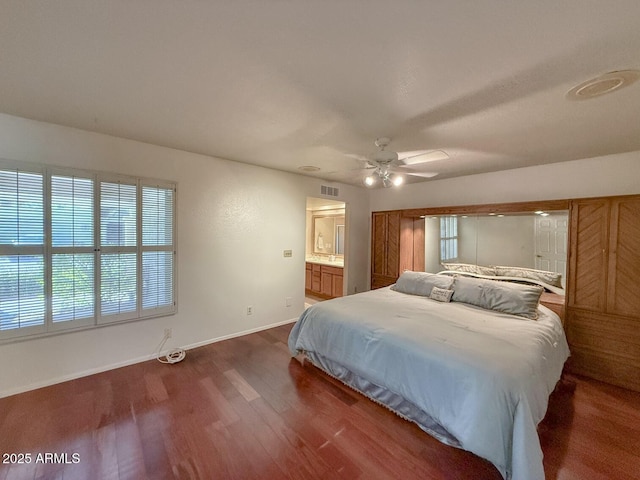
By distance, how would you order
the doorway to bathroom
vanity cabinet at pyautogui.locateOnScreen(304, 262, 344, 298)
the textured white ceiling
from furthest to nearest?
the doorway to bathroom < vanity cabinet at pyautogui.locateOnScreen(304, 262, 344, 298) < the textured white ceiling

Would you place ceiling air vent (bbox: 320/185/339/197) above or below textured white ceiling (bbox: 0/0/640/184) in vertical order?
below

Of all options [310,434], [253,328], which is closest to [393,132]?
[310,434]

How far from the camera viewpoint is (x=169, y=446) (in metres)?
1.79

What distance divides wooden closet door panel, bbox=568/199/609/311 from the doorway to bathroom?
3.19 meters

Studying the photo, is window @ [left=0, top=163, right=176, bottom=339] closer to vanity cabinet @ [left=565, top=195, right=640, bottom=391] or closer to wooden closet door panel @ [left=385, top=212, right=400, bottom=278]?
wooden closet door panel @ [left=385, top=212, right=400, bottom=278]

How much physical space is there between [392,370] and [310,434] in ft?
2.58

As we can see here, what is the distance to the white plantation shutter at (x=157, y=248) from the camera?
2.95 meters

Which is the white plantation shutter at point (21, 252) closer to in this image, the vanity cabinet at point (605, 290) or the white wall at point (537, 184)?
the white wall at point (537, 184)

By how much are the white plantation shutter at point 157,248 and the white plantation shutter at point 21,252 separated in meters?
0.80

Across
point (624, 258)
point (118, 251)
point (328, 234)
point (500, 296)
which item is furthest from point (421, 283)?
point (118, 251)

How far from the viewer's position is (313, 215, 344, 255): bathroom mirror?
618 cm

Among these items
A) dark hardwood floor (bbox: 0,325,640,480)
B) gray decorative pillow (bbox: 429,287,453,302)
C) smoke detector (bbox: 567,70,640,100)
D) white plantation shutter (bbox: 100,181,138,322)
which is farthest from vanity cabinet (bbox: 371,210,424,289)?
white plantation shutter (bbox: 100,181,138,322)

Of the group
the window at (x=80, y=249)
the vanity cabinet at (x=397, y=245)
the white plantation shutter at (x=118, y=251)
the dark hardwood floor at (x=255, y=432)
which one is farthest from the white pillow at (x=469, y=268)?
the white plantation shutter at (x=118, y=251)

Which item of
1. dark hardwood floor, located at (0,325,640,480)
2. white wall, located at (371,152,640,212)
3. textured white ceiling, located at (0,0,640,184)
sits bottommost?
dark hardwood floor, located at (0,325,640,480)
